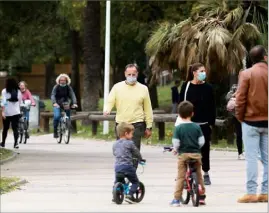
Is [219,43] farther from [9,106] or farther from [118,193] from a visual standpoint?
[118,193]

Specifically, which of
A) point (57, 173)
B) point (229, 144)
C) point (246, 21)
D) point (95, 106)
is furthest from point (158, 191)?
point (95, 106)

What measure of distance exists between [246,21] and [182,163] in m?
16.3

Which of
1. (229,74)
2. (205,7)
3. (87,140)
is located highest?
(205,7)

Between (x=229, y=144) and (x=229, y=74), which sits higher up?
(x=229, y=74)

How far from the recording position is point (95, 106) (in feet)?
129

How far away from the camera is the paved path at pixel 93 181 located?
13.3m

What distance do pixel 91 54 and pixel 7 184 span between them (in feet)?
77.3

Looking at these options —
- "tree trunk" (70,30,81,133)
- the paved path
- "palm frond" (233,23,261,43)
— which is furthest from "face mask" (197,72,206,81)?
"tree trunk" (70,30,81,133)

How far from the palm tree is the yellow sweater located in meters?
12.3

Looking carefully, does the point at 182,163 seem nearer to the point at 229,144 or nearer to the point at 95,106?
the point at 229,144

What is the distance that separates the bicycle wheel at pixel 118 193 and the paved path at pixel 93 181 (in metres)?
0.10

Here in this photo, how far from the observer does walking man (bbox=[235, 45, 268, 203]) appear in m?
13.3

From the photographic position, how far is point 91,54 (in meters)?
39.4

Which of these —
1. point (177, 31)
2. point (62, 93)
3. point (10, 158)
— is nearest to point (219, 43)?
point (177, 31)
